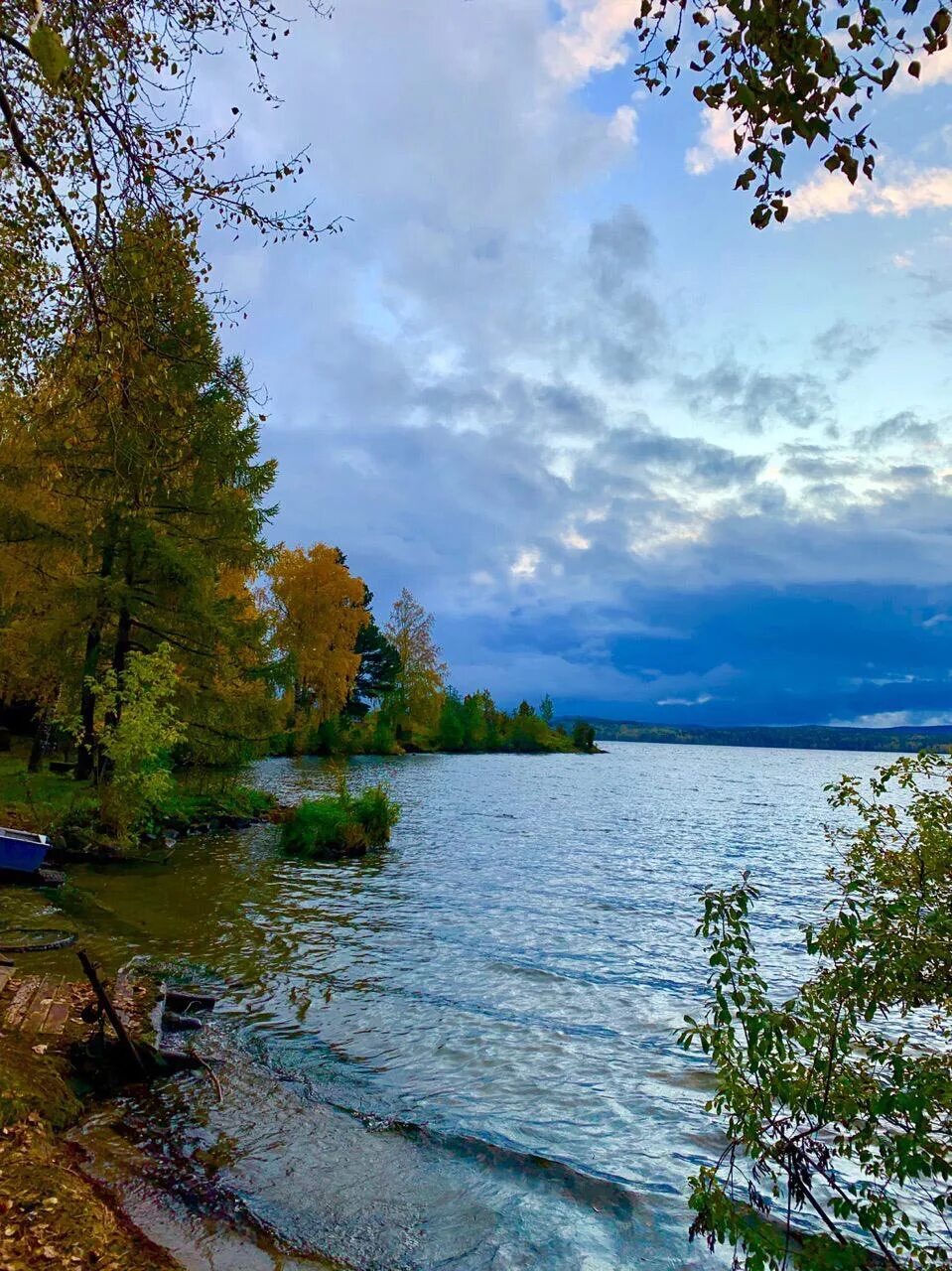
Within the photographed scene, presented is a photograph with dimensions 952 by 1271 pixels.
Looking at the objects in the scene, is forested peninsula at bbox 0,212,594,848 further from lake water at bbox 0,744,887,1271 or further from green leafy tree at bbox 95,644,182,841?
lake water at bbox 0,744,887,1271

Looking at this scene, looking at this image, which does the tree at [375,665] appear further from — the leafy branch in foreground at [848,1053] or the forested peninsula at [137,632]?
the leafy branch in foreground at [848,1053]

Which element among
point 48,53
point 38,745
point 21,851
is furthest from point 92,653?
point 48,53

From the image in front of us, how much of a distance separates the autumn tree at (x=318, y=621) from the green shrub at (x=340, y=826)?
32.2m

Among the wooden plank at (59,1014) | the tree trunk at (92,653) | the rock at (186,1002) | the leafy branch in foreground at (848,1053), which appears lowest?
the rock at (186,1002)

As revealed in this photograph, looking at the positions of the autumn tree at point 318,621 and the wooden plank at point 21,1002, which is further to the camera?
the autumn tree at point 318,621

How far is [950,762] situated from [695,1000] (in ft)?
23.8

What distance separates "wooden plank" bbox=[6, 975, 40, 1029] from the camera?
22.9ft

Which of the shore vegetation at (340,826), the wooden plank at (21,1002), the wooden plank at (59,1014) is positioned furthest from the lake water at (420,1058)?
the wooden plank at (21,1002)

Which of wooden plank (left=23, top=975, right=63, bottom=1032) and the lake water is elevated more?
wooden plank (left=23, top=975, right=63, bottom=1032)

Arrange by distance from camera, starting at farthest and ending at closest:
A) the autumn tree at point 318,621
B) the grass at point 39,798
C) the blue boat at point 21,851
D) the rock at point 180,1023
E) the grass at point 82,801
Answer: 1. the autumn tree at point 318,621
2. the grass at point 82,801
3. the grass at point 39,798
4. the blue boat at point 21,851
5. the rock at point 180,1023

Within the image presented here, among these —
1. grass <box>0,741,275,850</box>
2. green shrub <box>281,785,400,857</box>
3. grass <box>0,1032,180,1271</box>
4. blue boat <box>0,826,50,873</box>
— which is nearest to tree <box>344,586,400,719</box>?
grass <box>0,741,275,850</box>

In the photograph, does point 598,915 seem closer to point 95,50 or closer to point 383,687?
point 95,50

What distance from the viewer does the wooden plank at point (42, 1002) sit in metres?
7.00

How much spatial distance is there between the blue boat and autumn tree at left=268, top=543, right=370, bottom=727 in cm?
4035
